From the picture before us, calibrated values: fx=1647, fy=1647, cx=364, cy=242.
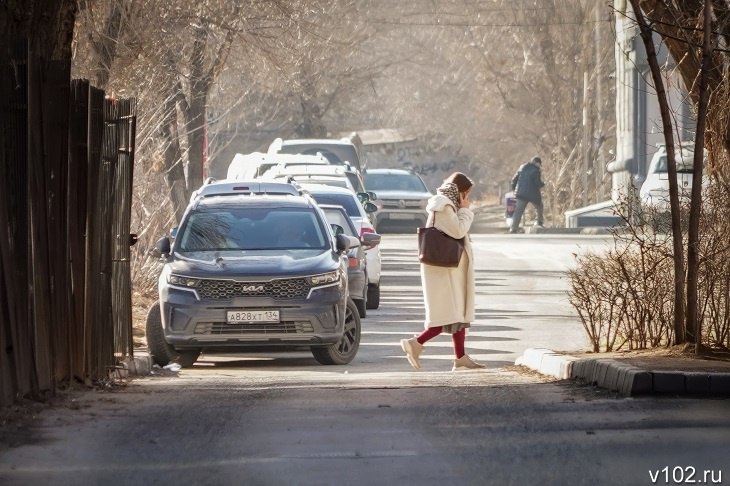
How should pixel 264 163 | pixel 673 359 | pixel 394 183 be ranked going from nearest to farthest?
pixel 673 359
pixel 264 163
pixel 394 183

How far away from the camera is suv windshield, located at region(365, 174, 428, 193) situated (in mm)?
43312

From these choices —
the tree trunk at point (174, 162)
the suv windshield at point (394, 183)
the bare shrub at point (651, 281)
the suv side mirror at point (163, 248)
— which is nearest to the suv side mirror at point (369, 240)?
the suv side mirror at point (163, 248)

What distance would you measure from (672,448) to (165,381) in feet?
19.7

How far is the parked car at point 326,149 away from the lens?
132 feet

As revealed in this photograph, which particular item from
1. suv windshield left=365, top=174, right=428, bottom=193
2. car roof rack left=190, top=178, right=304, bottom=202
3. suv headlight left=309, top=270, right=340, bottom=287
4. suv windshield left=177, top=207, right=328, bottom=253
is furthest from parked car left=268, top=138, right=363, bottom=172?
suv headlight left=309, top=270, right=340, bottom=287

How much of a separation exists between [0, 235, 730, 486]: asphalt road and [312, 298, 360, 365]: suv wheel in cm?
153

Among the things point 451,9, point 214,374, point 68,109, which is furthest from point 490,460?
point 451,9

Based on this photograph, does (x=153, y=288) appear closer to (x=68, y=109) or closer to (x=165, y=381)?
(x=165, y=381)

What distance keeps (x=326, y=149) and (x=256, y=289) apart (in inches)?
1036

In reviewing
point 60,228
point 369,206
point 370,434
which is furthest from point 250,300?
point 369,206

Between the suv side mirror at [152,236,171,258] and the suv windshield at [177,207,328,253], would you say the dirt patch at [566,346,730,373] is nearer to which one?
the suv windshield at [177,207,328,253]

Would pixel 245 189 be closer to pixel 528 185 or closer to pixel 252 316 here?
pixel 252 316

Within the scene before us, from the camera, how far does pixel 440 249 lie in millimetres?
14898

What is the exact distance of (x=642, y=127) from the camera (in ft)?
151
